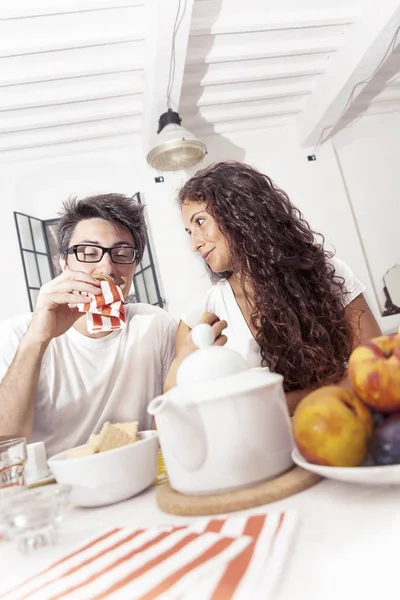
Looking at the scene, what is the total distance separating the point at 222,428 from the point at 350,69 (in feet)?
14.2

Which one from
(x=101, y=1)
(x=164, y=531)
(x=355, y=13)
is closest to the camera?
(x=164, y=531)

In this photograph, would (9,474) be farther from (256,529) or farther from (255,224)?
(255,224)

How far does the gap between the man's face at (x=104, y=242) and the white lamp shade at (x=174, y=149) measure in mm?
1888

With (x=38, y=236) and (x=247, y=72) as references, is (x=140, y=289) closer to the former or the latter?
(x=38, y=236)

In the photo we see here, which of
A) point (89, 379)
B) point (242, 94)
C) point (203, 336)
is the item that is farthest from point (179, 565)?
point (242, 94)

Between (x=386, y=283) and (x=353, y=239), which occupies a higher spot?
(x=353, y=239)

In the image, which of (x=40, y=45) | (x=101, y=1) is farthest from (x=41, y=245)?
(x=101, y=1)

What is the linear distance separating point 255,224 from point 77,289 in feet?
2.52

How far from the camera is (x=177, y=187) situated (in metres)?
4.84

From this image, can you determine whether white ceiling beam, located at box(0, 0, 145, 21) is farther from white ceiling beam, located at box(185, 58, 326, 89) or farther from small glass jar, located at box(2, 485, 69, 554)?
small glass jar, located at box(2, 485, 69, 554)

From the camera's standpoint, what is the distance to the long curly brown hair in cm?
144

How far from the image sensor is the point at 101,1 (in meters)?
3.21

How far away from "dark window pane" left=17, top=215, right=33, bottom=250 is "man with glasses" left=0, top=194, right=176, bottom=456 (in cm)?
299

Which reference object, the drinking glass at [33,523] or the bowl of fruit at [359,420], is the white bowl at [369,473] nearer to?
the bowl of fruit at [359,420]
